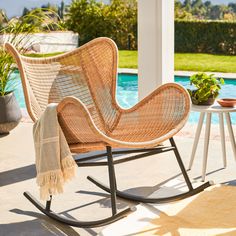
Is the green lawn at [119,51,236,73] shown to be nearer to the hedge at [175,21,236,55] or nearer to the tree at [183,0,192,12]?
the hedge at [175,21,236,55]

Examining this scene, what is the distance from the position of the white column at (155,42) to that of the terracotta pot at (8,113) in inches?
46.5

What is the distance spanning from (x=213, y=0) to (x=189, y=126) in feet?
28.6

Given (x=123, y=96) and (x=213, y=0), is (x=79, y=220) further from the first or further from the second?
(x=213, y=0)

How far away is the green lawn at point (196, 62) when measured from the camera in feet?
40.2

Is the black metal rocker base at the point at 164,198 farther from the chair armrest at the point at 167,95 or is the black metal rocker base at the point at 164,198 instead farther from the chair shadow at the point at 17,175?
the chair shadow at the point at 17,175

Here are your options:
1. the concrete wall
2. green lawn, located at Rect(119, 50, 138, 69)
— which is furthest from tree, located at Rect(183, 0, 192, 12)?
the concrete wall

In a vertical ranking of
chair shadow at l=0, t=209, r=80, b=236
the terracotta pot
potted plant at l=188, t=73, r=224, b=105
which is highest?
potted plant at l=188, t=73, r=224, b=105

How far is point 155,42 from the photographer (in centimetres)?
433

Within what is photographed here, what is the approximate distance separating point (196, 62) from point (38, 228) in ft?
33.2

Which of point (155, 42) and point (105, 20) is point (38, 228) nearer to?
point (155, 42)

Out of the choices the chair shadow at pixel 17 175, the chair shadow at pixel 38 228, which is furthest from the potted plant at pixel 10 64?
the chair shadow at pixel 38 228

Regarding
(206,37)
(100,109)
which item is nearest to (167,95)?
(100,109)

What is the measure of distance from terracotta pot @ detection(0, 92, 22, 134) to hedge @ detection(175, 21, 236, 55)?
811cm

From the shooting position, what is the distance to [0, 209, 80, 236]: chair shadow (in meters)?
2.98
